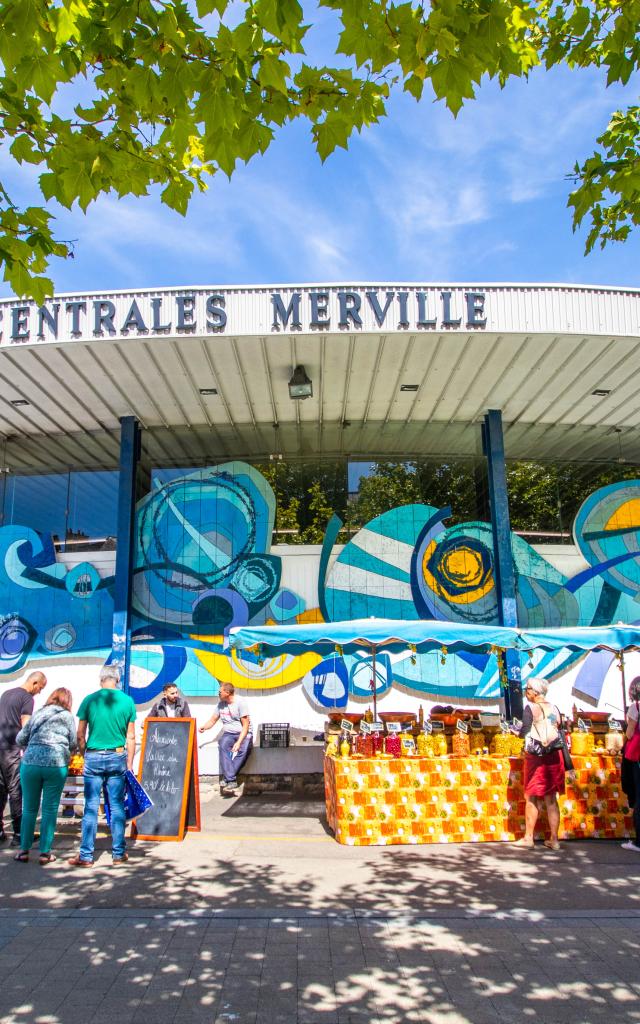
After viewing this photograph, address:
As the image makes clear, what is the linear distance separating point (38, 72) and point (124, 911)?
5.47 meters

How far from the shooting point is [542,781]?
7.45m

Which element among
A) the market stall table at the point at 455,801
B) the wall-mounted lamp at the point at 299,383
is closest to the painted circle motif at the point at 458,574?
the wall-mounted lamp at the point at 299,383

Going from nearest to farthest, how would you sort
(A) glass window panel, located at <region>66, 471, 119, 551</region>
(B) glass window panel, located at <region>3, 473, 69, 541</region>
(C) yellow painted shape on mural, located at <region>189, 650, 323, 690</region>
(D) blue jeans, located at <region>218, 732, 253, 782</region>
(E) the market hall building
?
(D) blue jeans, located at <region>218, 732, 253, 782</region>, (E) the market hall building, (C) yellow painted shape on mural, located at <region>189, 650, 323, 690</region>, (A) glass window panel, located at <region>66, 471, 119, 551</region>, (B) glass window panel, located at <region>3, 473, 69, 541</region>

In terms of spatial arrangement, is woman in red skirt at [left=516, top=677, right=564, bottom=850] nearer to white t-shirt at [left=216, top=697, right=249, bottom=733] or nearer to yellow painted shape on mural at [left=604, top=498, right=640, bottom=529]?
white t-shirt at [left=216, top=697, right=249, bottom=733]

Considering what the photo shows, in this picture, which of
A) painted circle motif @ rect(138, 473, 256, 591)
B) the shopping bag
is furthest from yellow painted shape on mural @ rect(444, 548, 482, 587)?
the shopping bag

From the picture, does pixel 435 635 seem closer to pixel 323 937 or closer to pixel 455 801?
pixel 455 801

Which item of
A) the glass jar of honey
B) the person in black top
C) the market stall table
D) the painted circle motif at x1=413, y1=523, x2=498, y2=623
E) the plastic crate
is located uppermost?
the painted circle motif at x1=413, y1=523, x2=498, y2=623

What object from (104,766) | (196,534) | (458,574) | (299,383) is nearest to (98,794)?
(104,766)

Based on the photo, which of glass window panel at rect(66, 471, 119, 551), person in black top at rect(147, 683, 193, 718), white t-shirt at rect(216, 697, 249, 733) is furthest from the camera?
glass window panel at rect(66, 471, 119, 551)

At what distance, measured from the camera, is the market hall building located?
40.8 feet

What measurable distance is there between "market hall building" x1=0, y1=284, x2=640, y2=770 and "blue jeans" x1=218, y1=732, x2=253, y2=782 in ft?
7.96

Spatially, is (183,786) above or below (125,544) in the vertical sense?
below

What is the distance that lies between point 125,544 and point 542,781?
27.1 ft

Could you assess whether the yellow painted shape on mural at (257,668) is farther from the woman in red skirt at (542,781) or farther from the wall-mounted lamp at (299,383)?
the woman in red skirt at (542,781)
